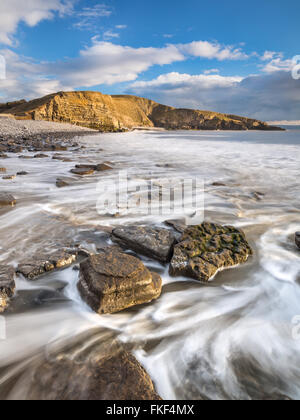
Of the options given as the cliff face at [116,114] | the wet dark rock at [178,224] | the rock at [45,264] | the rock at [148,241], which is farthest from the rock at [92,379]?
the cliff face at [116,114]

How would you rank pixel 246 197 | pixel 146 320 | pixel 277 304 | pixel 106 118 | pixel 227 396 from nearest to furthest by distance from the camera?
pixel 227 396
pixel 146 320
pixel 277 304
pixel 246 197
pixel 106 118

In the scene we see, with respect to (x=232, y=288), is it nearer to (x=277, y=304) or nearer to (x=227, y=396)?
(x=277, y=304)

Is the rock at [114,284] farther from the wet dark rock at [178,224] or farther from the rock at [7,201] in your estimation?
the rock at [7,201]

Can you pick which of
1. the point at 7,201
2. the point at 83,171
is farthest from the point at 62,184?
the point at 7,201

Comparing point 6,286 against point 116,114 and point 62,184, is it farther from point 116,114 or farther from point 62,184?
point 116,114

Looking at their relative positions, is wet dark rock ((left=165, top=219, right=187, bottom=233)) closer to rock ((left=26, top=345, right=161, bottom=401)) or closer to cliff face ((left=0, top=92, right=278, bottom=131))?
rock ((left=26, top=345, right=161, bottom=401))

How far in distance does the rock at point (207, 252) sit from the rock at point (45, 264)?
34.0 inches

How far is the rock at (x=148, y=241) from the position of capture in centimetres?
199

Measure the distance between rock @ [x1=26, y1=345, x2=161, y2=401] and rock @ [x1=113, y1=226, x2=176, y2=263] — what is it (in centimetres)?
93

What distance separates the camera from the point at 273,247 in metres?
2.32

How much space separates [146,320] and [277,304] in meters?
0.93

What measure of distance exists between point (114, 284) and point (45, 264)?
0.70 meters

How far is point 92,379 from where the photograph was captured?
1010 millimetres

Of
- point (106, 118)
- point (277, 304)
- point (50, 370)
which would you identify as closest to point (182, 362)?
point (50, 370)
